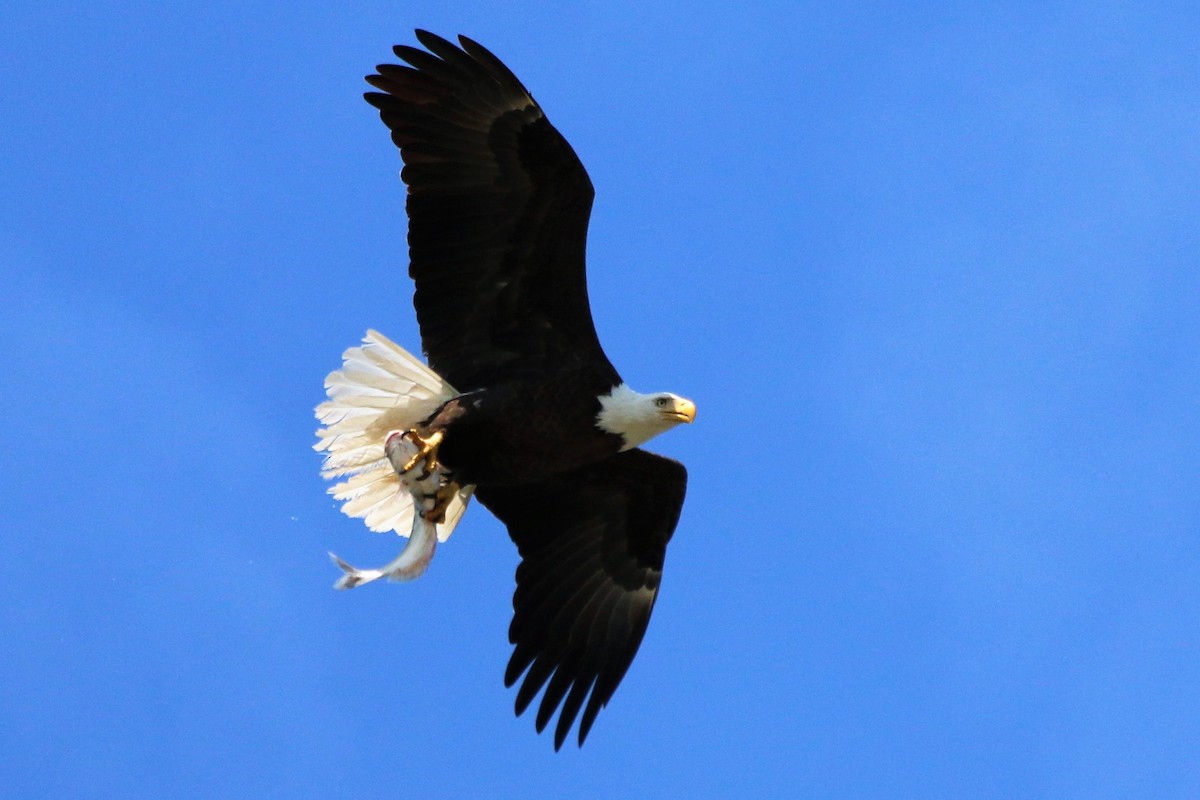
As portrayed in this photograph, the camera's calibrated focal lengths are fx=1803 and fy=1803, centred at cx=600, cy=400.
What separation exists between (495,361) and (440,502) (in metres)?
0.73

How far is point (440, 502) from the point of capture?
8641 millimetres

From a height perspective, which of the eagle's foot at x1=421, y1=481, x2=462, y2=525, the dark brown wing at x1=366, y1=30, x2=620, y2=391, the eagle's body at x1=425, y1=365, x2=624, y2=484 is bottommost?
the eagle's foot at x1=421, y1=481, x2=462, y2=525

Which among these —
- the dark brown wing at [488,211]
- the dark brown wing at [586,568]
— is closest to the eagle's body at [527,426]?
the dark brown wing at [488,211]

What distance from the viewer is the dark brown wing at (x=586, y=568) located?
890cm

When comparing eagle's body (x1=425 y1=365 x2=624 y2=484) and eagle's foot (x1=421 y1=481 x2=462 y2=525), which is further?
eagle's foot (x1=421 y1=481 x2=462 y2=525)

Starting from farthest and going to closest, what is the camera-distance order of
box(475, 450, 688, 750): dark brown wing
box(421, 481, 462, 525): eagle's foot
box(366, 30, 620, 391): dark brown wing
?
box(475, 450, 688, 750): dark brown wing → box(421, 481, 462, 525): eagle's foot → box(366, 30, 620, 391): dark brown wing

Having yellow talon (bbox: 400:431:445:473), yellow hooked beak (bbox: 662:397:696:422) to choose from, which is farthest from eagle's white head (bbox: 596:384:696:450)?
yellow talon (bbox: 400:431:445:473)

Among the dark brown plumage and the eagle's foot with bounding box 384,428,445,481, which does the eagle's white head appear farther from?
the eagle's foot with bounding box 384,428,445,481

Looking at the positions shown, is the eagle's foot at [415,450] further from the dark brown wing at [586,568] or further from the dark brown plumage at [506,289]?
the dark brown wing at [586,568]

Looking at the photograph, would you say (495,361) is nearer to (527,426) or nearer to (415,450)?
(527,426)

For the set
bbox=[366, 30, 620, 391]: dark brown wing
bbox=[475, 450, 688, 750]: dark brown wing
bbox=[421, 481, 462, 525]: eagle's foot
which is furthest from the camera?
bbox=[475, 450, 688, 750]: dark brown wing

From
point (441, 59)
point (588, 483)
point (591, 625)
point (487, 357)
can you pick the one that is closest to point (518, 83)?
point (441, 59)

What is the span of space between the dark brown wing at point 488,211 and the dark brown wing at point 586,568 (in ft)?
2.78

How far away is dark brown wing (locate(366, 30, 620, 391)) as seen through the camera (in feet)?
27.3
